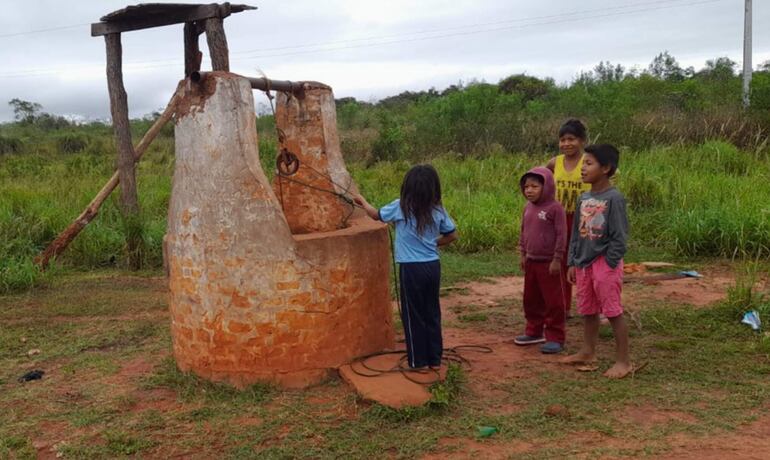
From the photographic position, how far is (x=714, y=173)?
10.1 metres

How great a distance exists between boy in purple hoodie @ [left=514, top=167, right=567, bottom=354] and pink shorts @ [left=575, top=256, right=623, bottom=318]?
281 millimetres

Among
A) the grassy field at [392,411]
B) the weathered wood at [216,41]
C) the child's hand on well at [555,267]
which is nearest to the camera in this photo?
the grassy field at [392,411]

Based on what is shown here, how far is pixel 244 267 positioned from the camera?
362 cm

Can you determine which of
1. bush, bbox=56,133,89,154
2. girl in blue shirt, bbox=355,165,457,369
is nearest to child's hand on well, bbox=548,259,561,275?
girl in blue shirt, bbox=355,165,457,369

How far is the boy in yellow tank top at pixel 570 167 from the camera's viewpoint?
4422 millimetres

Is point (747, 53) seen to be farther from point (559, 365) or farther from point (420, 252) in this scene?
point (420, 252)

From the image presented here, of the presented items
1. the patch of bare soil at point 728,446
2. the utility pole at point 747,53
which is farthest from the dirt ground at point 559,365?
the utility pole at point 747,53

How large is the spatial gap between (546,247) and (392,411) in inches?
61.6

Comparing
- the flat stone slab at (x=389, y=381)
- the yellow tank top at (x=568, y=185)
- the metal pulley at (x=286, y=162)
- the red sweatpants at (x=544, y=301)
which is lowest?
the flat stone slab at (x=389, y=381)

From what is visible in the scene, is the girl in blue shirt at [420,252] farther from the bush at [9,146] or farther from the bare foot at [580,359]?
the bush at [9,146]

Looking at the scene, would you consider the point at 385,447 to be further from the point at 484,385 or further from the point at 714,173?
the point at 714,173

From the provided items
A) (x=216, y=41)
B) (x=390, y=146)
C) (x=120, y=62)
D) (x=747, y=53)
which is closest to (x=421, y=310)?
(x=216, y=41)

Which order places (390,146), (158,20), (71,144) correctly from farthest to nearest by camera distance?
(71,144) < (390,146) < (158,20)

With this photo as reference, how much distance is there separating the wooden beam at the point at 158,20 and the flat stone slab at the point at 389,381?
4631 mm
